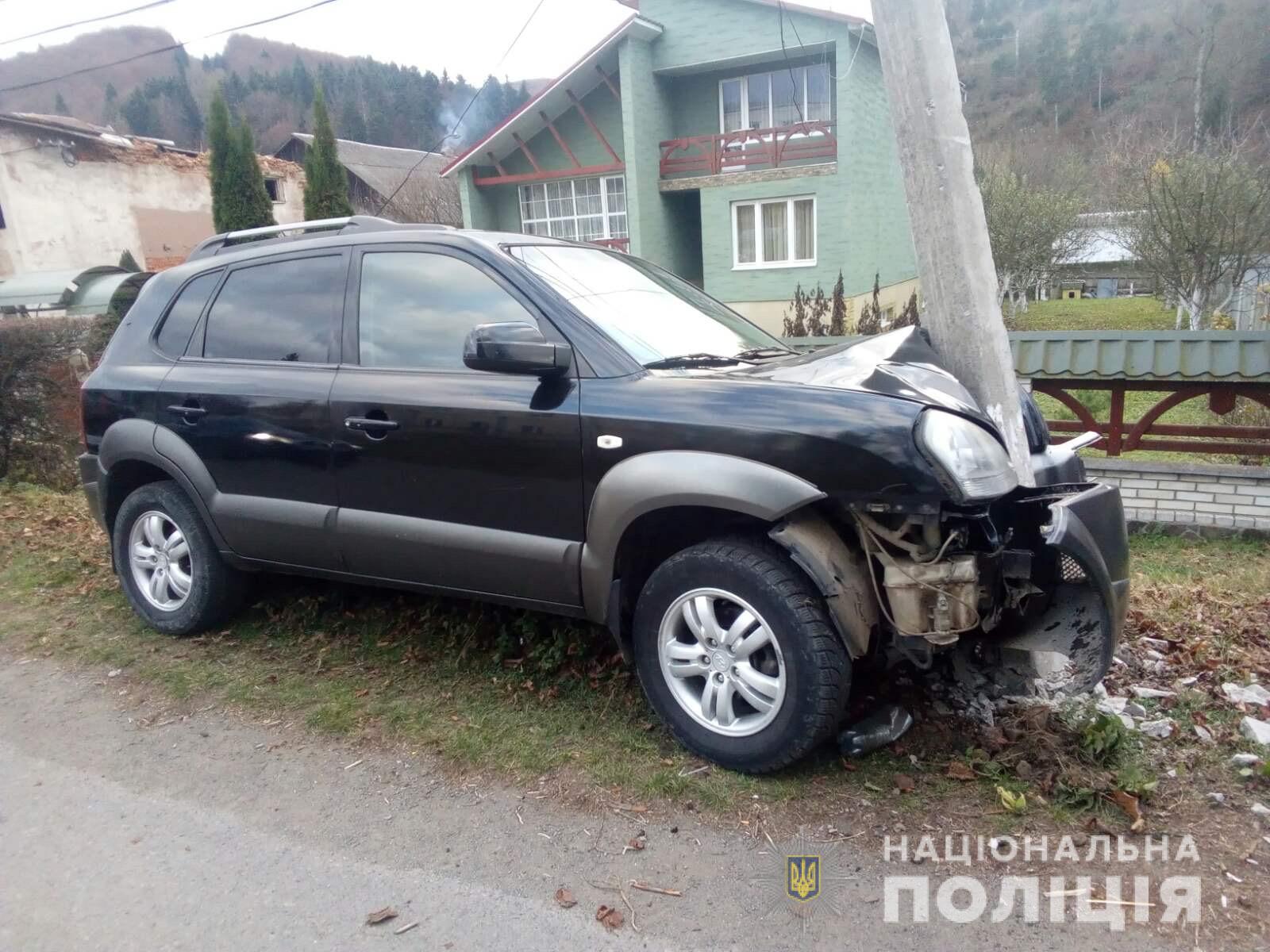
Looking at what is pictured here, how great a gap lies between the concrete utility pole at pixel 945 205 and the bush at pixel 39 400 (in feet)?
27.8

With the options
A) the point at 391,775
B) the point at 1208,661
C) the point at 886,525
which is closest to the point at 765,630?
the point at 886,525

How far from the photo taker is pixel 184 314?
15.1 feet

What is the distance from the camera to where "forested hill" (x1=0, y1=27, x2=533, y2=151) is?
5275cm

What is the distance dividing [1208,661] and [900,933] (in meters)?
2.35

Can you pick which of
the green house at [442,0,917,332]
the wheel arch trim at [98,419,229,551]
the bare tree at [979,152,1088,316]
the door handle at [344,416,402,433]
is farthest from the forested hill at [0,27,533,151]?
the door handle at [344,416,402,433]

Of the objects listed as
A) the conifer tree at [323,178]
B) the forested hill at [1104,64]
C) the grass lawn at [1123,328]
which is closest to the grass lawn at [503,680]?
the grass lawn at [1123,328]

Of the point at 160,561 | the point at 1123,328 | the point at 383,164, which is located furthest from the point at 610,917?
the point at 383,164

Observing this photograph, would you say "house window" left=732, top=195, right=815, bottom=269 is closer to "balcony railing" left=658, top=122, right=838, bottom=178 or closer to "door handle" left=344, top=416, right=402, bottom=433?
"balcony railing" left=658, top=122, right=838, bottom=178

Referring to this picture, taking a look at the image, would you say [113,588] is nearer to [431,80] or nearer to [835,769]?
[835,769]

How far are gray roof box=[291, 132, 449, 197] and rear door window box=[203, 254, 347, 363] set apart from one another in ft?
87.9

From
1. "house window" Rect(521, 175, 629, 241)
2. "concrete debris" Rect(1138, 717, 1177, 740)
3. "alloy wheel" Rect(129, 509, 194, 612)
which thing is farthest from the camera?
"house window" Rect(521, 175, 629, 241)

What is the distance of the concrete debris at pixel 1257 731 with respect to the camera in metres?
3.22

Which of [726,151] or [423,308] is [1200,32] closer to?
[726,151]

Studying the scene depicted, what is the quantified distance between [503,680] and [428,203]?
26.3 m
